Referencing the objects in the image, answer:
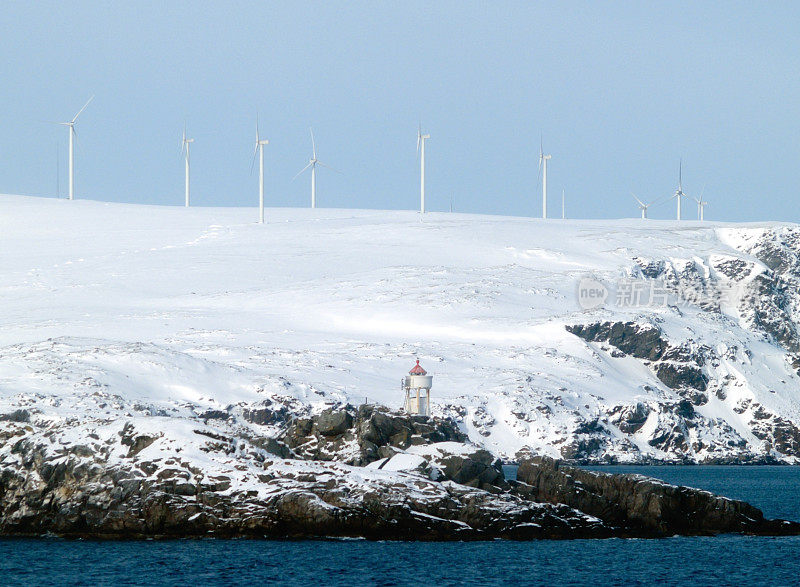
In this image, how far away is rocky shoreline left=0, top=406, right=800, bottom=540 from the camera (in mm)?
76938

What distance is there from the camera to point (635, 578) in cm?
6638

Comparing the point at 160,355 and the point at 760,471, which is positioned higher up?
the point at 160,355

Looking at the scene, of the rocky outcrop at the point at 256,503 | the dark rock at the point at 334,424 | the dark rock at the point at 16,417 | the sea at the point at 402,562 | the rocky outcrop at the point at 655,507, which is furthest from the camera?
the dark rock at the point at 16,417

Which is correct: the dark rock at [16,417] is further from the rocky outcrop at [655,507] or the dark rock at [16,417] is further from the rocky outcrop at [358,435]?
the rocky outcrop at [655,507]

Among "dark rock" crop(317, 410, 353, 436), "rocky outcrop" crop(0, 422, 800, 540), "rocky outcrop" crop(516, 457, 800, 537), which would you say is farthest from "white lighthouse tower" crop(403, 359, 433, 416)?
"rocky outcrop" crop(0, 422, 800, 540)

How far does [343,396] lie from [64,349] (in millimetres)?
38826

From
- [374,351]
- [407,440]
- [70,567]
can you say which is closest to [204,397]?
[374,351]

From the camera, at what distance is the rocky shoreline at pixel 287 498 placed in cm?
7694

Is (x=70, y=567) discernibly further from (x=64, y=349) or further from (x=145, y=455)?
(x=64, y=349)

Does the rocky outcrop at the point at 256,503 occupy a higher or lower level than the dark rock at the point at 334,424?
lower

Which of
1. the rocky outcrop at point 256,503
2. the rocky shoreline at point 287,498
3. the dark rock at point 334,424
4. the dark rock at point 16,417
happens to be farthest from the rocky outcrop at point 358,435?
the dark rock at point 16,417

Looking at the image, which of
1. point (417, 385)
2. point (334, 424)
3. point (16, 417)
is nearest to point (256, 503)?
point (334, 424)

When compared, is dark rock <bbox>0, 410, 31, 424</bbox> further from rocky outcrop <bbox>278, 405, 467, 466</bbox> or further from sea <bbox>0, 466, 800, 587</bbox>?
sea <bbox>0, 466, 800, 587</bbox>

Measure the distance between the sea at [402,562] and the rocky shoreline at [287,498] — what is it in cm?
162
